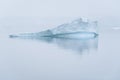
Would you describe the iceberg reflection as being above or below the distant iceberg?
below

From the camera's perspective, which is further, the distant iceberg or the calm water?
the distant iceberg

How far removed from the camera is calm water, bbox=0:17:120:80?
190 cm

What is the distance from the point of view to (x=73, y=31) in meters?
2.41

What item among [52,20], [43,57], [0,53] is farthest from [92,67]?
[0,53]

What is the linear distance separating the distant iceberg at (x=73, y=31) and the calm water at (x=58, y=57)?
38mm

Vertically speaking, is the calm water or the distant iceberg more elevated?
the distant iceberg

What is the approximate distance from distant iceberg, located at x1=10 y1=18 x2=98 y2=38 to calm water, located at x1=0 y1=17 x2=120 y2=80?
0.04m

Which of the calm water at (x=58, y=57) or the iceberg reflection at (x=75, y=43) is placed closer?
the calm water at (x=58, y=57)

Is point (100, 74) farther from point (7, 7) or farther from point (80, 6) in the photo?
point (7, 7)

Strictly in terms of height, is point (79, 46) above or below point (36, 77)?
above

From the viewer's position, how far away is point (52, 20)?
225 cm

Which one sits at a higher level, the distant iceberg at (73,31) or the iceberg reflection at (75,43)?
the distant iceberg at (73,31)

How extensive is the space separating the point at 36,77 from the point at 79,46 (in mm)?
567

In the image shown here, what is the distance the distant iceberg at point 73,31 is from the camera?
7.51 feet
